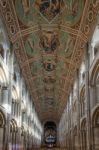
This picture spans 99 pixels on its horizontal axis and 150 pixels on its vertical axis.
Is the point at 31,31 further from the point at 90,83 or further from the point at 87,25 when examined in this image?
the point at 90,83

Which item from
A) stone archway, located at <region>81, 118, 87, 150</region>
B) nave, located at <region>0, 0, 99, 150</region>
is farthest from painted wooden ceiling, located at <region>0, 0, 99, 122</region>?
stone archway, located at <region>81, 118, 87, 150</region>

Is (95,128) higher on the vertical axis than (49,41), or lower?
lower

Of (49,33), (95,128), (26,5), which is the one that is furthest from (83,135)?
(26,5)

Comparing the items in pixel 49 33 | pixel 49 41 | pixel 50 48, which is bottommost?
pixel 50 48

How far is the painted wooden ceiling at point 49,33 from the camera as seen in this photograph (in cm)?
1816

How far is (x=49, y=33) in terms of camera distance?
22375 millimetres

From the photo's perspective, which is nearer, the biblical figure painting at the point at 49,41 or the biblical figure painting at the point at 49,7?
the biblical figure painting at the point at 49,7

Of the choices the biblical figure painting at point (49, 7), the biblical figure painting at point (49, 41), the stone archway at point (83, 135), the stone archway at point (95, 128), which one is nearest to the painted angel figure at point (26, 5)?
the biblical figure painting at point (49, 7)

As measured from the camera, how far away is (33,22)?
20.3 metres

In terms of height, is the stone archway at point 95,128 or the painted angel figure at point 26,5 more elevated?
the painted angel figure at point 26,5

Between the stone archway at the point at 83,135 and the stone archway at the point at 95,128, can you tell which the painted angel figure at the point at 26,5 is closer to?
the stone archway at the point at 95,128

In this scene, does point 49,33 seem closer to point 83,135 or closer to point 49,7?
point 49,7

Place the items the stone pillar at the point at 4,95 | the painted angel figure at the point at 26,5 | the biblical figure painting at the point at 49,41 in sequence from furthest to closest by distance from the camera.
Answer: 1. the biblical figure painting at the point at 49,41
2. the stone pillar at the point at 4,95
3. the painted angel figure at the point at 26,5

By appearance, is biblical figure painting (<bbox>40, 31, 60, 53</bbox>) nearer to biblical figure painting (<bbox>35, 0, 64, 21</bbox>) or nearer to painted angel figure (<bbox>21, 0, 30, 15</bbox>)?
biblical figure painting (<bbox>35, 0, 64, 21</bbox>)
